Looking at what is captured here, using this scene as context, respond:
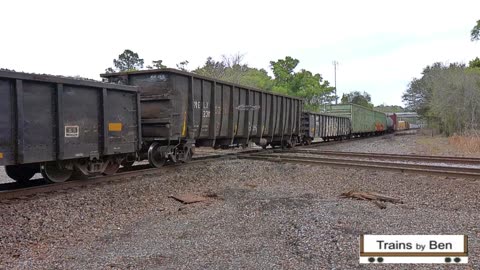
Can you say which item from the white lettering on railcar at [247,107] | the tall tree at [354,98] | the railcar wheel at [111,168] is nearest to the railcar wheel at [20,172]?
the railcar wheel at [111,168]

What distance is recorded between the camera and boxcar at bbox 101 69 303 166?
10.3 metres

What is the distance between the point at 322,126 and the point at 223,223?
21.2 metres

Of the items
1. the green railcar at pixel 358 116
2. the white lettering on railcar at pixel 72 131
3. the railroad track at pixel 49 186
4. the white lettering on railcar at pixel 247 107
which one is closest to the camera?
the railroad track at pixel 49 186

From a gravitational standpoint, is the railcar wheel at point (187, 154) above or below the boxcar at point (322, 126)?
below

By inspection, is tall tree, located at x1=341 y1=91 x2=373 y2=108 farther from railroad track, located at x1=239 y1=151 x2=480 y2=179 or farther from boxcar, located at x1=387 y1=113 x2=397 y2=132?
railroad track, located at x1=239 y1=151 x2=480 y2=179

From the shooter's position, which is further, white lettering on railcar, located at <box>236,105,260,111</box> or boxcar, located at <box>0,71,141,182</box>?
white lettering on railcar, located at <box>236,105,260,111</box>

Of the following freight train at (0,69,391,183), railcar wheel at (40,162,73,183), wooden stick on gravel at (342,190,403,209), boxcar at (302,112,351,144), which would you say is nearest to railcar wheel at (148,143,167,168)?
freight train at (0,69,391,183)

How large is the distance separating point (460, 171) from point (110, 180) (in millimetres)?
8843

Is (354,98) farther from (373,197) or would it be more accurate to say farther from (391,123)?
(373,197)

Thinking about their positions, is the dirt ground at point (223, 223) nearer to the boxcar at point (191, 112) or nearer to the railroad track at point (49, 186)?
the railroad track at point (49, 186)

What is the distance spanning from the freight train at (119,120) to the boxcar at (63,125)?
15mm

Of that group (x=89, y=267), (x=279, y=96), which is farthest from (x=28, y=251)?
(x=279, y=96)

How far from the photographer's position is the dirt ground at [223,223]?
402 cm

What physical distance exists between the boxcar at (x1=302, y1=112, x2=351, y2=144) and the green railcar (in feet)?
5.21
